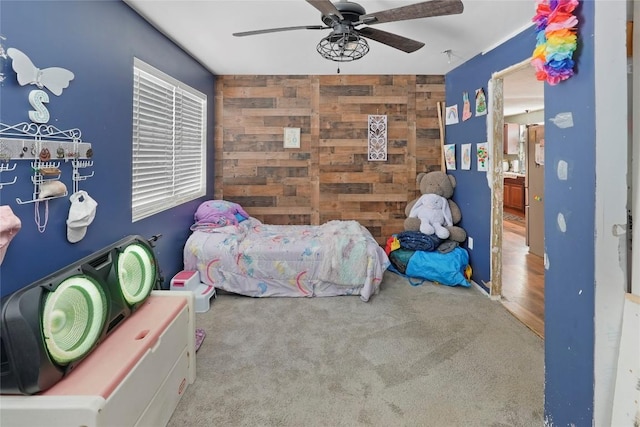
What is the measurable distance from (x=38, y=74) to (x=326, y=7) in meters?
1.48

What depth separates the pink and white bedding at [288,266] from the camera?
322 cm

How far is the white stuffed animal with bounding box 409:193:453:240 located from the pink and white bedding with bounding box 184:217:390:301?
841mm

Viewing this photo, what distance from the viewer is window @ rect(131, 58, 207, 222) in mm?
2598

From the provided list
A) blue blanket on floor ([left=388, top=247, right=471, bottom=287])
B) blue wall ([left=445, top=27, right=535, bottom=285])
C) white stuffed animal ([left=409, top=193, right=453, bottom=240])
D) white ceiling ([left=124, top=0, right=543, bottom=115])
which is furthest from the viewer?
white stuffed animal ([left=409, top=193, right=453, bottom=240])

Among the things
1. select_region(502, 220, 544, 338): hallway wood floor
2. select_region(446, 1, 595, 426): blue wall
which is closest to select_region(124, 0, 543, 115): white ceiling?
select_region(446, 1, 595, 426): blue wall

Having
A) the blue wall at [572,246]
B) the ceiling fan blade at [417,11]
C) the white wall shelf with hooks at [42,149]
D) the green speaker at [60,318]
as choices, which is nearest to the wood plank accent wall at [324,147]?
the ceiling fan blade at [417,11]

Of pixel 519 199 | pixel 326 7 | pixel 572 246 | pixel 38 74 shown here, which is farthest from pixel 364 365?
pixel 519 199

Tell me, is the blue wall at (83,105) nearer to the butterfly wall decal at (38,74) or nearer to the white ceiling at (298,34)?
the butterfly wall decal at (38,74)

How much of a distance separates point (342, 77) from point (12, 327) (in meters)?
4.06

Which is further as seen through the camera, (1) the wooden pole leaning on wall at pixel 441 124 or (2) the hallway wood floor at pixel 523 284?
(1) the wooden pole leaning on wall at pixel 441 124

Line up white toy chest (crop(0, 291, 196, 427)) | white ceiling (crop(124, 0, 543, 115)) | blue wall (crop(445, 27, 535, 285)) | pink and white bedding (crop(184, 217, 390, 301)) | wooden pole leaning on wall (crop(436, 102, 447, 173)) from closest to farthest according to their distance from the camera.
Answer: white toy chest (crop(0, 291, 196, 427)), white ceiling (crop(124, 0, 543, 115)), blue wall (crop(445, 27, 535, 285)), pink and white bedding (crop(184, 217, 390, 301)), wooden pole leaning on wall (crop(436, 102, 447, 173))

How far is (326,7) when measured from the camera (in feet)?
5.94

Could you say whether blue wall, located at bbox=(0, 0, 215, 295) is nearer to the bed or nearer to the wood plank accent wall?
the bed

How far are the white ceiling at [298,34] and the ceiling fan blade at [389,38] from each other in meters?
0.24
